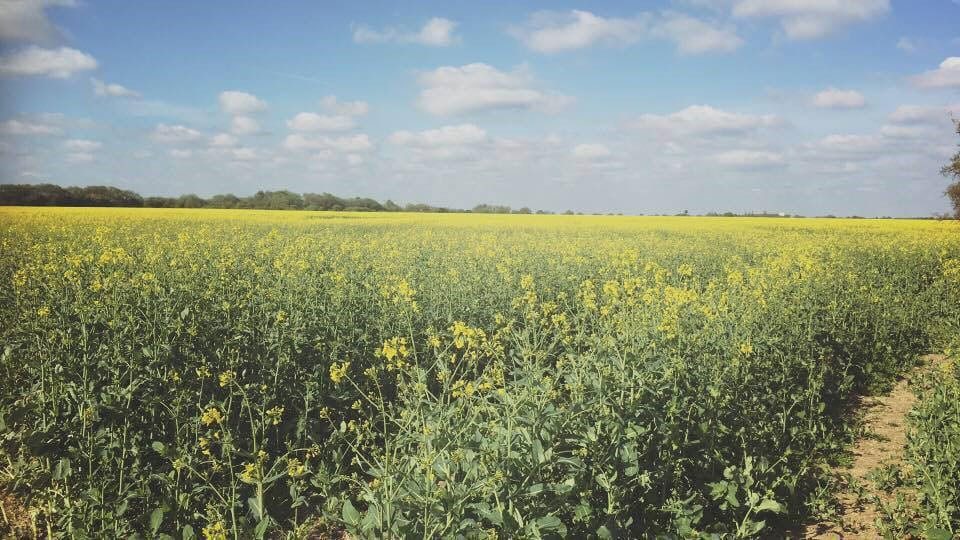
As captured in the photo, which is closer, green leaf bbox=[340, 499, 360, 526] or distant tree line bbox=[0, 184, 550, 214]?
green leaf bbox=[340, 499, 360, 526]

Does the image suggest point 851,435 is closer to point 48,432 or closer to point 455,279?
point 455,279

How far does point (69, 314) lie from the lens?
16.7 feet

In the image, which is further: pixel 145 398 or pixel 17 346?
pixel 17 346

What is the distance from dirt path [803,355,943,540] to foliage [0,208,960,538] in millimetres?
274

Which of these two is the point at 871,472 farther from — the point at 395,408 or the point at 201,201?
the point at 201,201

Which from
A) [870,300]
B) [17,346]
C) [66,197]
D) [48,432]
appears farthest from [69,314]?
[66,197]

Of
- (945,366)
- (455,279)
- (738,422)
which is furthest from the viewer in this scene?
(455,279)

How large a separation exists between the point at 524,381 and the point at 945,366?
4.85 metres

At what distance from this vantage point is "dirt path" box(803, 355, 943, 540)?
4.21 m

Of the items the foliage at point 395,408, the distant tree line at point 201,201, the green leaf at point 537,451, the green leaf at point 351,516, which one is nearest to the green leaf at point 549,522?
the foliage at point 395,408

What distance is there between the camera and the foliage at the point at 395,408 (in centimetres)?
305

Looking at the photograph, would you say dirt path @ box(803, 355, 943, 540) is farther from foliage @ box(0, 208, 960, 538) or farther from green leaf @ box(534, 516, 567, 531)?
green leaf @ box(534, 516, 567, 531)

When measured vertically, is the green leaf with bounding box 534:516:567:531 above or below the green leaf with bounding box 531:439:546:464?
below

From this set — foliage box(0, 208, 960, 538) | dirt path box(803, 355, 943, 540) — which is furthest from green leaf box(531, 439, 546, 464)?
dirt path box(803, 355, 943, 540)
